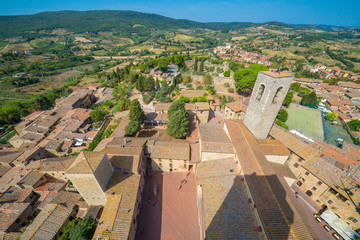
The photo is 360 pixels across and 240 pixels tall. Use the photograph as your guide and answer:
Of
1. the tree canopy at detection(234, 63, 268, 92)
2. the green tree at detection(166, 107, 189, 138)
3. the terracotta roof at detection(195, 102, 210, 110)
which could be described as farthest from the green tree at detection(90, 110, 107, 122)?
the tree canopy at detection(234, 63, 268, 92)

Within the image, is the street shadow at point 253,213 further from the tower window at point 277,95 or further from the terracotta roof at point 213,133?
the tower window at point 277,95

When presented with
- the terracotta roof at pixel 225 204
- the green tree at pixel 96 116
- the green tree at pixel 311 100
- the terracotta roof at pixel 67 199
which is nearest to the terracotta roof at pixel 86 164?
the terracotta roof at pixel 67 199

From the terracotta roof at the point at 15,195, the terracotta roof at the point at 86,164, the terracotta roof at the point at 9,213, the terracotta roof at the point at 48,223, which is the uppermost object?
the terracotta roof at the point at 86,164

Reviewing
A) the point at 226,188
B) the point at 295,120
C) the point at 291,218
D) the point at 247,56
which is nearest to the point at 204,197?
the point at 226,188

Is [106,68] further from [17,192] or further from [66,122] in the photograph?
[17,192]

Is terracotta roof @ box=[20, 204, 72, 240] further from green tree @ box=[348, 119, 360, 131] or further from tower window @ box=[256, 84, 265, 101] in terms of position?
green tree @ box=[348, 119, 360, 131]

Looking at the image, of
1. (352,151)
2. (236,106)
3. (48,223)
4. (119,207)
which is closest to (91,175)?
(119,207)
